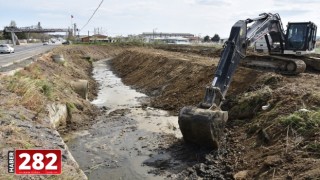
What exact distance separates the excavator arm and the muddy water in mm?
1320

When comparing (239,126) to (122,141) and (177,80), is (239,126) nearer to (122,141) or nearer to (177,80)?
(122,141)

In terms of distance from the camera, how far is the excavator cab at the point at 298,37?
19.7m

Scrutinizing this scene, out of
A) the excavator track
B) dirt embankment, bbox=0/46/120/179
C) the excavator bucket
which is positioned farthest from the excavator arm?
dirt embankment, bbox=0/46/120/179

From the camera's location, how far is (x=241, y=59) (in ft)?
48.9

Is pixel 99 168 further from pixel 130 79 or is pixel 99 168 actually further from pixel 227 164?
pixel 130 79

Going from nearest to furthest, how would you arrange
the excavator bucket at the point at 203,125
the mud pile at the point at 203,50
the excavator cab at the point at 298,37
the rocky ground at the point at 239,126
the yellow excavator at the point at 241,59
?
1. the rocky ground at the point at 239,126
2. the excavator bucket at the point at 203,125
3. the yellow excavator at the point at 241,59
4. the excavator cab at the point at 298,37
5. the mud pile at the point at 203,50

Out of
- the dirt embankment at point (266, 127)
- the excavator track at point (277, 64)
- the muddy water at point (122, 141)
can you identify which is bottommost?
the muddy water at point (122, 141)

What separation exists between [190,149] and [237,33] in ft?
14.7

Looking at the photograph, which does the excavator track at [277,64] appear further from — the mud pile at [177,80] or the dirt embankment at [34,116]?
the dirt embankment at [34,116]

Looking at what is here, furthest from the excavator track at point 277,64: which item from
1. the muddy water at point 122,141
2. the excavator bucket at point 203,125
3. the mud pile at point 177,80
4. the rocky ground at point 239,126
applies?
the excavator bucket at point 203,125

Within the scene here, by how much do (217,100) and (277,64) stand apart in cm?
756

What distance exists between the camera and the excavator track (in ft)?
60.0

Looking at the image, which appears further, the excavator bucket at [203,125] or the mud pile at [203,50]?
the mud pile at [203,50]

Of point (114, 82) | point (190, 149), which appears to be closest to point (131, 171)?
point (190, 149)
